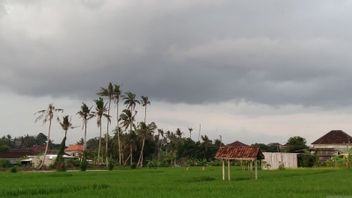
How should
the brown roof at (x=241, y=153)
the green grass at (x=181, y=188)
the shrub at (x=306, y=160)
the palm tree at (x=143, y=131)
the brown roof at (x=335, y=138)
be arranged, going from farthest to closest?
the palm tree at (x=143, y=131) < the brown roof at (x=335, y=138) < the shrub at (x=306, y=160) < the brown roof at (x=241, y=153) < the green grass at (x=181, y=188)

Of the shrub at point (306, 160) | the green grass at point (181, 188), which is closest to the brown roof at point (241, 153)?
the green grass at point (181, 188)

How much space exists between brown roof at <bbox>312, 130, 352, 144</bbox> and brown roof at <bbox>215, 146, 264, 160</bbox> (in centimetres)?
4850

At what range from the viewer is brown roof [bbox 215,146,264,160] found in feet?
126

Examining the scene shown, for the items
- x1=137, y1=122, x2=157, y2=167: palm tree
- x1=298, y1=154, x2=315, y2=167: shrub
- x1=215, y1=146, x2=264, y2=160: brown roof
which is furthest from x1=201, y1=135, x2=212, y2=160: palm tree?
x1=215, y1=146, x2=264, y2=160: brown roof

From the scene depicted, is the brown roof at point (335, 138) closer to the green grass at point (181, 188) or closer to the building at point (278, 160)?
the building at point (278, 160)

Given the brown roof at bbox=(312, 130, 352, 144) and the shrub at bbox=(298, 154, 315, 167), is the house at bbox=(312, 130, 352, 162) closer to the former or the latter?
the brown roof at bbox=(312, 130, 352, 144)

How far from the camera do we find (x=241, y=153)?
38.9 metres

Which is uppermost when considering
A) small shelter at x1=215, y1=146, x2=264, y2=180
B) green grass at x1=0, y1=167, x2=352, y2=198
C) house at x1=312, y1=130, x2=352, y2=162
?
house at x1=312, y1=130, x2=352, y2=162

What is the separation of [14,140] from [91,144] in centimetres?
4166

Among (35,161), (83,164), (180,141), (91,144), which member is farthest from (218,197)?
(91,144)

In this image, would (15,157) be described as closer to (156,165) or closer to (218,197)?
(156,165)

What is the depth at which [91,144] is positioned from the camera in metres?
170

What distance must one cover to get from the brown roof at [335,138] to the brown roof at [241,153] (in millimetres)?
48496

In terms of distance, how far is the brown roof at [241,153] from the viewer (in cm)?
3828
